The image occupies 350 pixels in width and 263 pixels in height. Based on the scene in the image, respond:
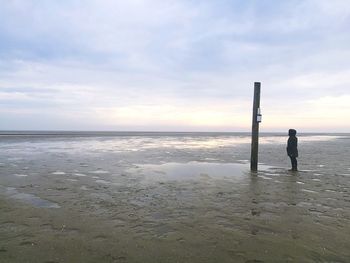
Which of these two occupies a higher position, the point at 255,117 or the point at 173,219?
the point at 255,117

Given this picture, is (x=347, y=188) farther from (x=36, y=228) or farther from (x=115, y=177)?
(x=36, y=228)

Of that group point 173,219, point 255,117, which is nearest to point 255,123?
point 255,117

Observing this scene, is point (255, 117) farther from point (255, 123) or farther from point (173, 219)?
point (173, 219)

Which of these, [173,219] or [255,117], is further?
[255,117]

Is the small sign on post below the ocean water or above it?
above

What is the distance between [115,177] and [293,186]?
22.4 feet

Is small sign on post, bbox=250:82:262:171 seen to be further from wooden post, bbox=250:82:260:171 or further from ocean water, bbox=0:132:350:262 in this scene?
ocean water, bbox=0:132:350:262

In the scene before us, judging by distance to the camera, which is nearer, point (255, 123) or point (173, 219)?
point (173, 219)

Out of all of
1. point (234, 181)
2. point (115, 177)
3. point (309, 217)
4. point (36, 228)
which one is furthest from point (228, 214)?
point (115, 177)

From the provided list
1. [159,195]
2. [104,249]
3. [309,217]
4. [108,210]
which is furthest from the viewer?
[159,195]

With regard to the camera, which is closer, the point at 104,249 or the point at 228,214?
the point at 104,249

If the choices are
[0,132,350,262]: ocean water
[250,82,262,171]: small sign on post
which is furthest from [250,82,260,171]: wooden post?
[0,132,350,262]: ocean water

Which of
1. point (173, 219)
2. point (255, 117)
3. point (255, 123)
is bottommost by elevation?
point (173, 219)

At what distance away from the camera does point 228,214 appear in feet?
25.8
